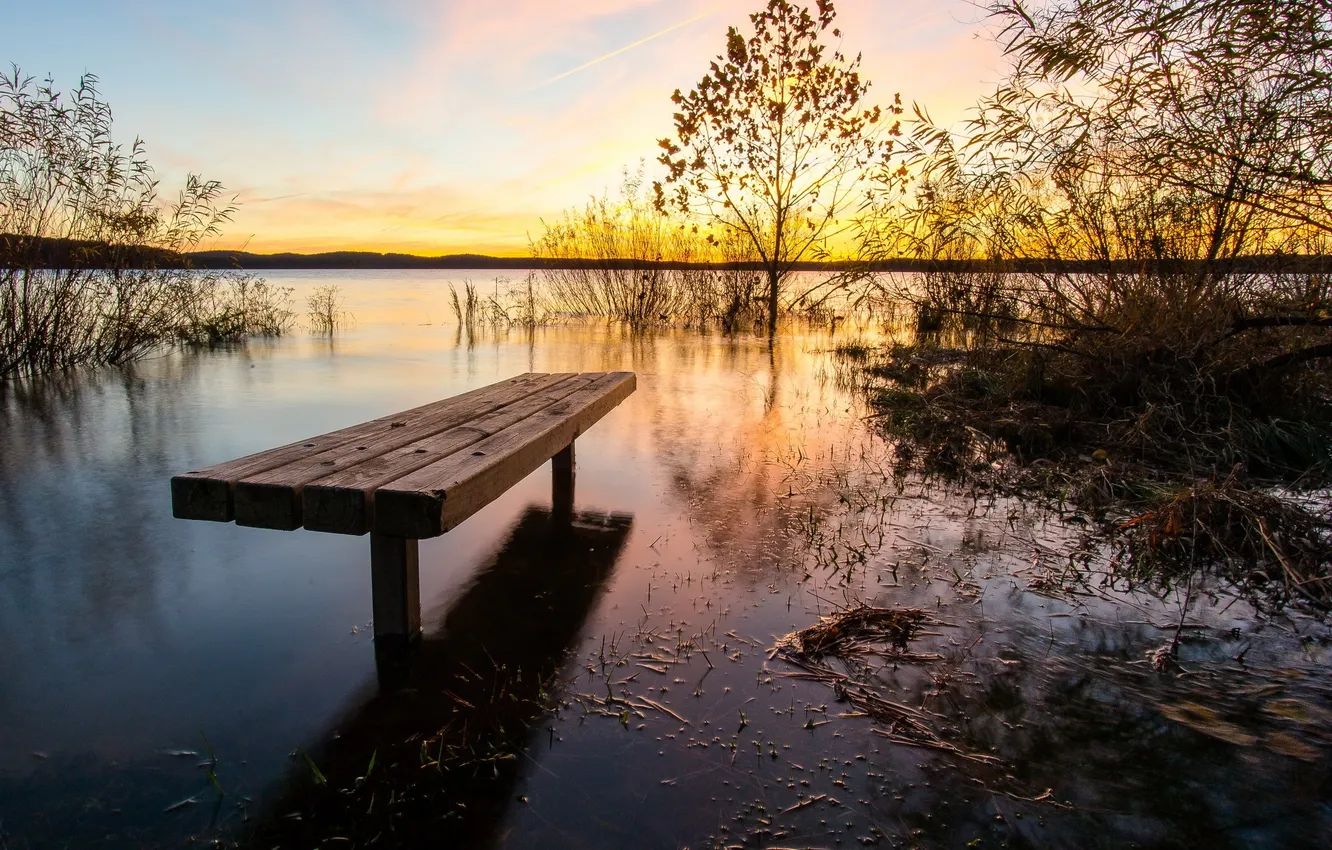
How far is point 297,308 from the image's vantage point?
16734 millimetres

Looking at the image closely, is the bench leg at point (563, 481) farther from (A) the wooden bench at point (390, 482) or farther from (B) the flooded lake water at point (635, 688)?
(A) the wooden bench at point (390, 482)

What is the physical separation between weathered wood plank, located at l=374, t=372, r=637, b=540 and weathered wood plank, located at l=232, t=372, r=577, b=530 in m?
0.22

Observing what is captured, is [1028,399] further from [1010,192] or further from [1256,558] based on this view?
[1256,558]

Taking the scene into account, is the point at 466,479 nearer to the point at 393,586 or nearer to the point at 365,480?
the point at 365,480

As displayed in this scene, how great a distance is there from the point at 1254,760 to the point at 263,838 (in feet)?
7.13

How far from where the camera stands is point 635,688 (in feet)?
6.80

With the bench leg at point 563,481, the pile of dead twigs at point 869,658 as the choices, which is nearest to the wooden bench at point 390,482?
the bench leg at point 563,481

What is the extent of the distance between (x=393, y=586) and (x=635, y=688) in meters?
0.78

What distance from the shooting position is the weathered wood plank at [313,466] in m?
1.94

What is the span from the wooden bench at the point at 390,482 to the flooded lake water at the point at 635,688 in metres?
0.32

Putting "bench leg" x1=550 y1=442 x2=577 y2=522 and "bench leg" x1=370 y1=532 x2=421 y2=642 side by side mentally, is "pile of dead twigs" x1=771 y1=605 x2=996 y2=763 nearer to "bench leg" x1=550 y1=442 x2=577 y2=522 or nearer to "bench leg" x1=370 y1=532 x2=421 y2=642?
"bench leg" x1=370 y1=532 x2=421 y2=642

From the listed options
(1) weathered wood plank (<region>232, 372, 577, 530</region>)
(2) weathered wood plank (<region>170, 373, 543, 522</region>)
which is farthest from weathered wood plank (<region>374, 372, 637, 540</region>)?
(2) weathered wood plank (<region>170, 373, 543, 522</region>)

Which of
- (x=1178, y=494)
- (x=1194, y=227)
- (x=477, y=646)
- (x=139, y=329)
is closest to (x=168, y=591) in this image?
(x=477, y=646)

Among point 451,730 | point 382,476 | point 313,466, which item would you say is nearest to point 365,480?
point 382,476
